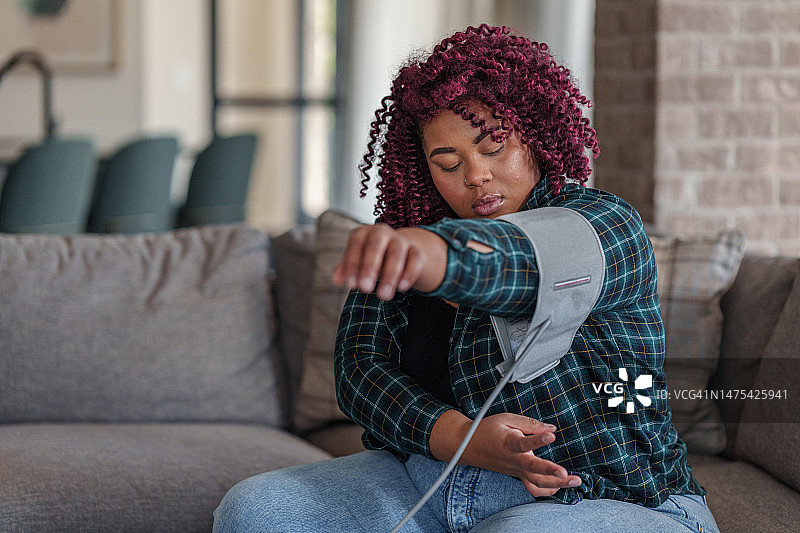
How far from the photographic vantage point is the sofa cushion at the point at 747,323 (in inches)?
64.1

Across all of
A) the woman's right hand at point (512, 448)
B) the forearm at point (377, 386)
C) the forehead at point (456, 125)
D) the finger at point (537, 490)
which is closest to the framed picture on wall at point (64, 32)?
the forearm at point (377, 386)

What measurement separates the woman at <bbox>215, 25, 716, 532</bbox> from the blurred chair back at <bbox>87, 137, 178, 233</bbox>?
261 cm

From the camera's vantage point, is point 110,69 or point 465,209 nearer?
point 465,209

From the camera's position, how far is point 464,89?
1091 mm

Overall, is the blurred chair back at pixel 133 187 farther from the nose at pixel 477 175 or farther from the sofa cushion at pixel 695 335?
the nose at pixel 477 175

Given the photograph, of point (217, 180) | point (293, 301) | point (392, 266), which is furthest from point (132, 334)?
point (217, 180)

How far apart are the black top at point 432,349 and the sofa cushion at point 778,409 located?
0.65m

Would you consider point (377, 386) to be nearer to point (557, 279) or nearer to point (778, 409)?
point (557, 279)

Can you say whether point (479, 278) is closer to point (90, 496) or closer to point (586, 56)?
point (90, 496)

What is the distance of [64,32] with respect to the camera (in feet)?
17.6

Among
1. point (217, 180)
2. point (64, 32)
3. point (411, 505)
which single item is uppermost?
point (64, 32)

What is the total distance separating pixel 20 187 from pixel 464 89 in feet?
8.23

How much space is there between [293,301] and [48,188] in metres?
1.69

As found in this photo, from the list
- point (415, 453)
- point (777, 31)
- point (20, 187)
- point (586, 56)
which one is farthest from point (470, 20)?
point (415, 453)
